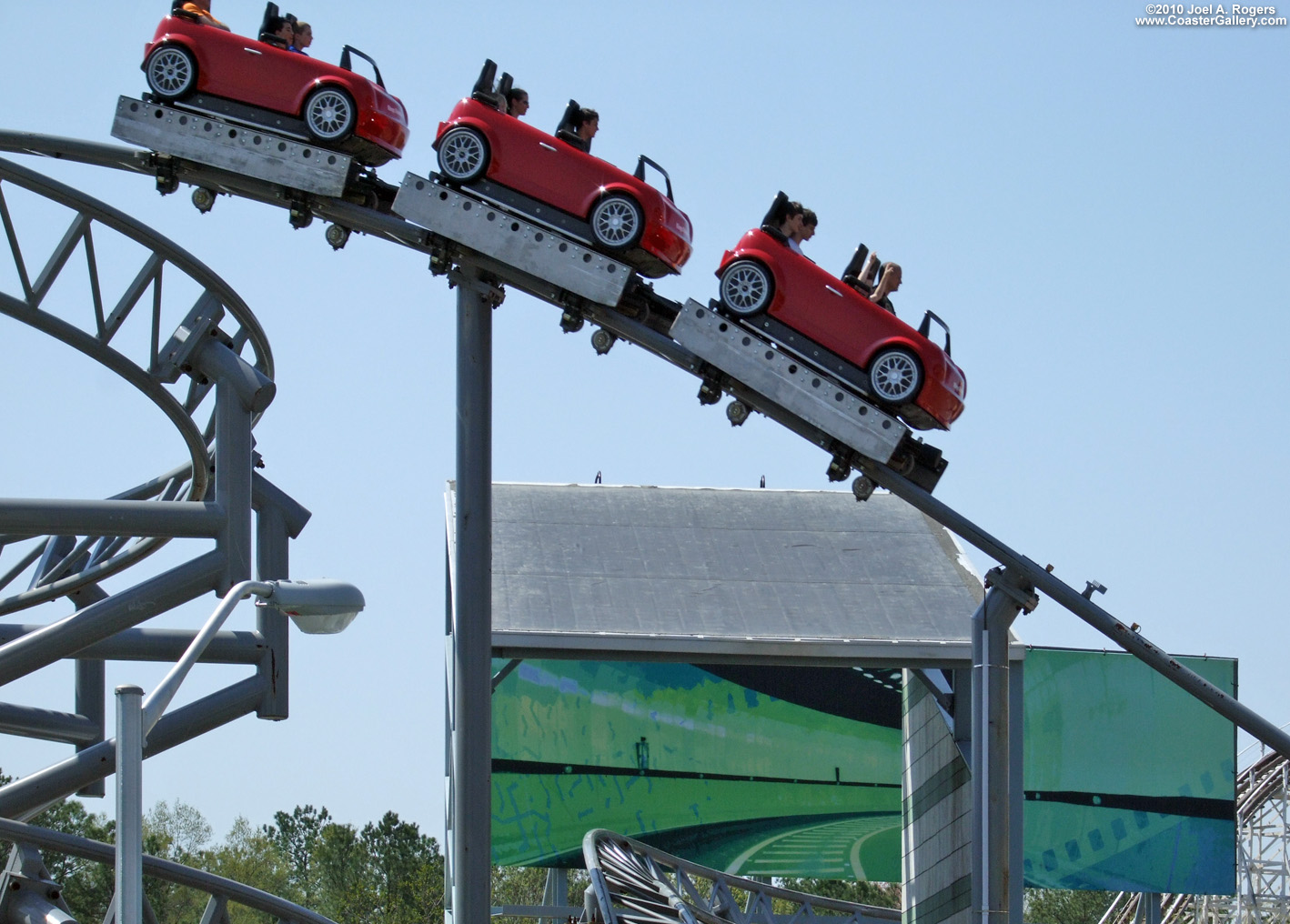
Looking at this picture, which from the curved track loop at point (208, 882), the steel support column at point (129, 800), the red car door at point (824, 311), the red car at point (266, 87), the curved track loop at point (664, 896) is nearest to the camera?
the steel support column at point (129, 800)

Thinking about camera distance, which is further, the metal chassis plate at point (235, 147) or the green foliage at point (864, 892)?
the green foliage at point (864, 892)

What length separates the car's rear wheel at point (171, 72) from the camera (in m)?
13.5

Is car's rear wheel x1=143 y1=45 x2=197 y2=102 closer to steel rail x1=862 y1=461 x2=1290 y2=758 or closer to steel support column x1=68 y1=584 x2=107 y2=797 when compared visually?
steel support column x1=68 y1=584 x2=107 y2=797

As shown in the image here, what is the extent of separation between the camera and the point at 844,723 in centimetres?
2550

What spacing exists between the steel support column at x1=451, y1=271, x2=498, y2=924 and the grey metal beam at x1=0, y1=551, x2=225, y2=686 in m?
3.61

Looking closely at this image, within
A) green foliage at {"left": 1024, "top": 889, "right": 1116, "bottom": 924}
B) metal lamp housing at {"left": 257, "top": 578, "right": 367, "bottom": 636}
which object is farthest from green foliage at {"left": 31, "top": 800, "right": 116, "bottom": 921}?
metal lamp housing at {"left": 257, "top": 578, "right": 367, "bottom": 636}

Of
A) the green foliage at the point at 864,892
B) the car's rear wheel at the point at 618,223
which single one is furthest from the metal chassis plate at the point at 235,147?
the green foliage at the point at 864,892

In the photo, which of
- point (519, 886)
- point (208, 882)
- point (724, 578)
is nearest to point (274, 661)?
point (208, 882)

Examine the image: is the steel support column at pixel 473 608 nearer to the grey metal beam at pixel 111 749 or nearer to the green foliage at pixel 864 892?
the grey metal beam at pixel 111 749

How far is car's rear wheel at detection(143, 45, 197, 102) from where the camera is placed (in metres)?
13.5

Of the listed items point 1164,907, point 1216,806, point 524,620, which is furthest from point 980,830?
point 1164,907

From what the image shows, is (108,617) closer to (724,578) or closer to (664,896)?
(664,896)

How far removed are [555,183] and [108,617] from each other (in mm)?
5282

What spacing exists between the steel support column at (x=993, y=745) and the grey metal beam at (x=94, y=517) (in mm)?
6530
